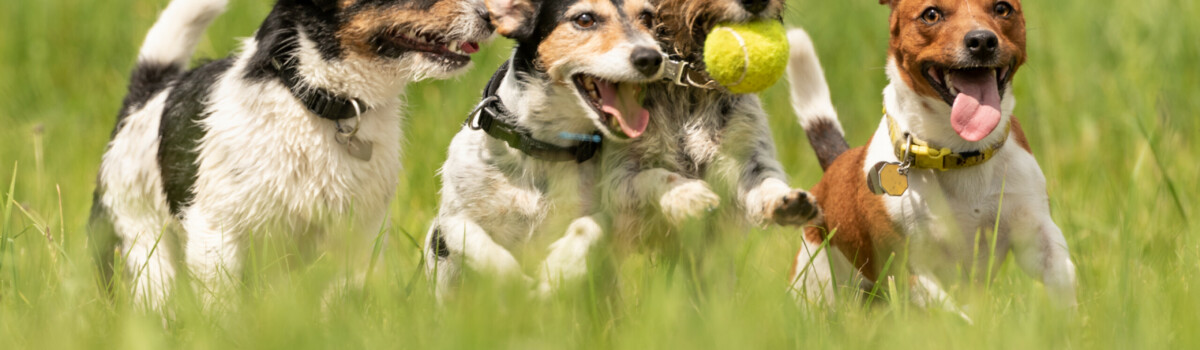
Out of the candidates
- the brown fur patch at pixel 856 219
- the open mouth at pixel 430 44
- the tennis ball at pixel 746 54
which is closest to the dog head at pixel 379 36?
the open mouth at pixel 430 44

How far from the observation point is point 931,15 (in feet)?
12.8

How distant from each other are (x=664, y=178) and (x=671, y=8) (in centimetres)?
52

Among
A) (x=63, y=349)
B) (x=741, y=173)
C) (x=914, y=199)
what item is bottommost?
(x=914, y=199)

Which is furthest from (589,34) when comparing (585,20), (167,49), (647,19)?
(167,49)

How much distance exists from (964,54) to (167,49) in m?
3.05

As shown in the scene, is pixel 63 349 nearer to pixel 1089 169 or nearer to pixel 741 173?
pixel 741 173

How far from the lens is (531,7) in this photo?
384 cm

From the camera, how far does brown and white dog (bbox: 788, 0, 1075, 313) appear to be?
374cm

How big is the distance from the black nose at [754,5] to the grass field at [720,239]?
27.3 inches

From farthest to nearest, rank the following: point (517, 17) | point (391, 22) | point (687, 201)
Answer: point (391, 22) < point (517, 17) < point (687, 201)

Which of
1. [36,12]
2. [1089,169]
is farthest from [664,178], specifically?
[36,12]

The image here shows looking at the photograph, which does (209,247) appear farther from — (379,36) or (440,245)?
(379,36)

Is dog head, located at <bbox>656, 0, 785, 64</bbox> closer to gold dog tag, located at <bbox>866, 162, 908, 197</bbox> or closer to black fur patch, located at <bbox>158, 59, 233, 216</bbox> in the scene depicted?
gold dog tag, located at <bbox>866, 162, 908, 197</bbox>

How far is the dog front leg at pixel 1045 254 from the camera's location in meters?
3.70
